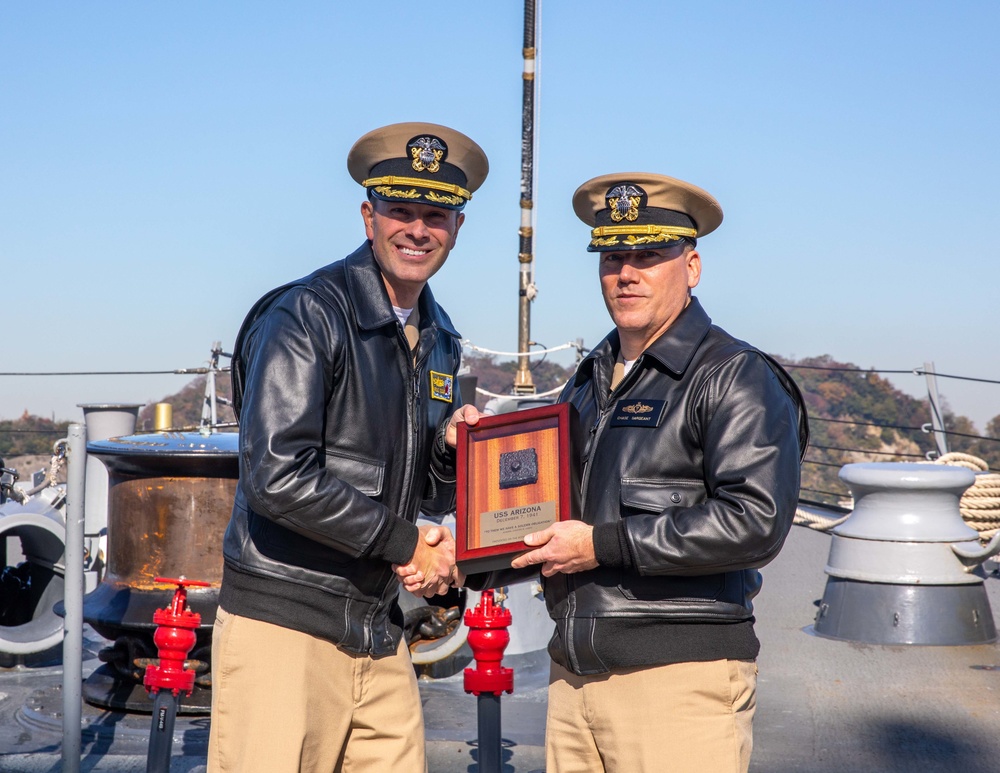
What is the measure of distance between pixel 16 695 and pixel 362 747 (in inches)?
123


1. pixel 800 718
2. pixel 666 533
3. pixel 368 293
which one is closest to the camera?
pixel 666 533

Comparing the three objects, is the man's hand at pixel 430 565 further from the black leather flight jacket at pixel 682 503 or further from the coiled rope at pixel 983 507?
the coiled rope at pixel 983 507

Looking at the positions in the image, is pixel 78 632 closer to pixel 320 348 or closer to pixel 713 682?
pixel 320 348

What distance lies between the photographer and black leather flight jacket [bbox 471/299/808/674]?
2844 mm

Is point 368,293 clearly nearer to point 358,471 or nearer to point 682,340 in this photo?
point 358,471

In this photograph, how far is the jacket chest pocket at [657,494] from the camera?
2.97 m

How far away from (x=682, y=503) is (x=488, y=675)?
1.36 meters

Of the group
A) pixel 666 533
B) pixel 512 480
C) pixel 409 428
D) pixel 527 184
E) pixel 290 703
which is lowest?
pixel 290 703

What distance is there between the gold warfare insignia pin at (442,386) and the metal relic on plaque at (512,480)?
0.67 ft

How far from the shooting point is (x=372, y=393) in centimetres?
323

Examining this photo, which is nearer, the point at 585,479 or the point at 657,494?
the point at 657,494

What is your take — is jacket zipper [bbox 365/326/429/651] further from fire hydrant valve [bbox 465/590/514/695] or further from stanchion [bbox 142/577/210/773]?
stanchion [bbox 142/577/210/773]

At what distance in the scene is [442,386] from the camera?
11.5ft

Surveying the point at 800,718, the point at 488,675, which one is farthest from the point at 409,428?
the point at 800,718
